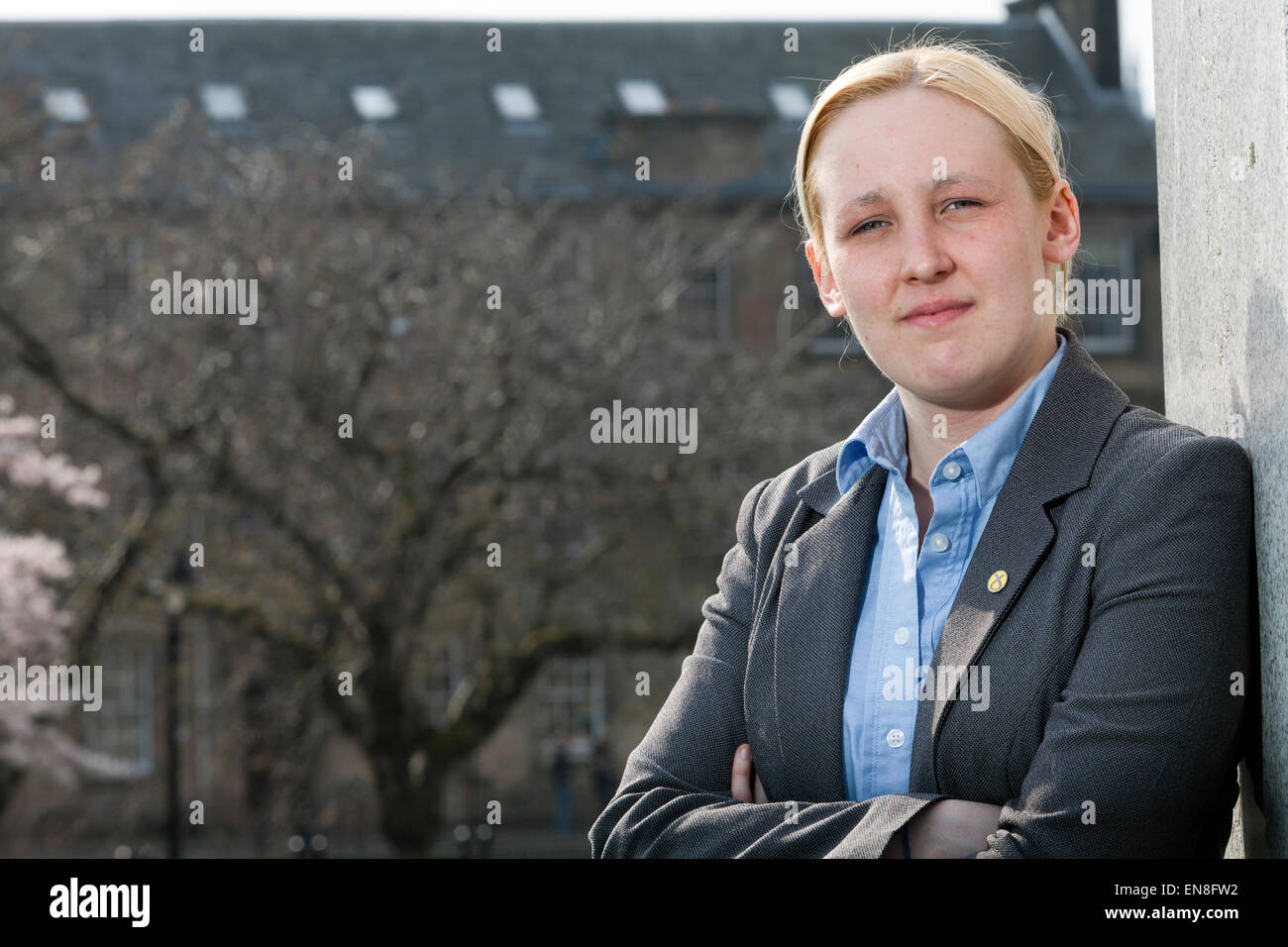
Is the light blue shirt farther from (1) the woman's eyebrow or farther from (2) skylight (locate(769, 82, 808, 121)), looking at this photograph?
(2) skylight (locate(769, 82, 808, 121))

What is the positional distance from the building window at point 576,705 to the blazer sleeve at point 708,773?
20098 millimetres

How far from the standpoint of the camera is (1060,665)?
2.26 meters

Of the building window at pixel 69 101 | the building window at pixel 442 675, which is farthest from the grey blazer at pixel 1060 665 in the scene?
the building window at pixel 69 101

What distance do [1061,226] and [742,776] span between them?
41.6 inches

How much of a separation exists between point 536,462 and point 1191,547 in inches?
603

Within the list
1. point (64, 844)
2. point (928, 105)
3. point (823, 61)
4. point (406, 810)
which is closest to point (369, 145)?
point (406, 810)

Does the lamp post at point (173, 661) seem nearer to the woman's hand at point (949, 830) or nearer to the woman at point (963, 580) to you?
the woman at point (963, 580)

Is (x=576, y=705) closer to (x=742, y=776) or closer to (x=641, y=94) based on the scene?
(x=641, y=94)

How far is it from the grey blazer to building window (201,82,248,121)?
2583 centimetres

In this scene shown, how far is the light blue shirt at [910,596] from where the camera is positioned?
2430mm

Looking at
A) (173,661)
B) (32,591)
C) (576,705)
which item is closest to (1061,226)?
(32,591)

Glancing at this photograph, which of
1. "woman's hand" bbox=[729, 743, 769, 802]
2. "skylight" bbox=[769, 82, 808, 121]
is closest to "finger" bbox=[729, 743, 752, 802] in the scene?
"woman's hand" bbox=[729, 743, 769, 802]

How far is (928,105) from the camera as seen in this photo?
244cm

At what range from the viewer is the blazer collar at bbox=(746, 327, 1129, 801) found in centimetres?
234
